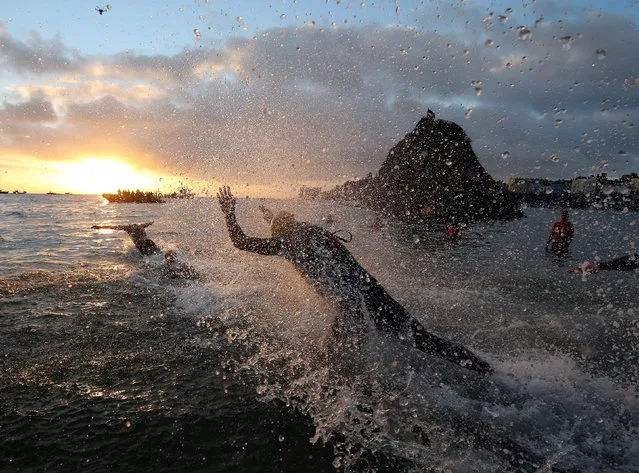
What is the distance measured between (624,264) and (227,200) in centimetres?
771

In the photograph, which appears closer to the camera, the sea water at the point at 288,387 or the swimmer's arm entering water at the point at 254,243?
the sea water at the point at 288,387

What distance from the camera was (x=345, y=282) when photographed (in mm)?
5465

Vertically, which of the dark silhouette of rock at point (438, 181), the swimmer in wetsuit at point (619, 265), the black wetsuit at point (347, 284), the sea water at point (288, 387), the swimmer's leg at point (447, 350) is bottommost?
the sea water at point (288, 387)

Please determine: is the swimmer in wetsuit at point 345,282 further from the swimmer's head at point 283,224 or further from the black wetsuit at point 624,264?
the black wetsuit at point 624,264

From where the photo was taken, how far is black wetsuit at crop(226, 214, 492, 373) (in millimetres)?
5137

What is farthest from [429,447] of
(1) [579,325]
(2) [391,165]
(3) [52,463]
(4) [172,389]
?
(2) [391,165]

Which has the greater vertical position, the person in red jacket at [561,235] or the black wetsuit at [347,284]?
the person in red jacket at [561,235]

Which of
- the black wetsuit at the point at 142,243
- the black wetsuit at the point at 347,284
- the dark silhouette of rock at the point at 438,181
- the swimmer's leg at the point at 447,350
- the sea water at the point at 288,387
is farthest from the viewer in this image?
the dark silhouette of rock at the point at 438,181

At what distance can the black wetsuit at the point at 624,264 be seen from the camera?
6086 mm

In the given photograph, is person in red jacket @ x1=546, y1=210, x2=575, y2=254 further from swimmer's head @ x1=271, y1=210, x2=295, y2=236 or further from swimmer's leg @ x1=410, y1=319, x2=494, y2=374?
swimmer's head @ x1=271, y1=210, x2=295, y2=236

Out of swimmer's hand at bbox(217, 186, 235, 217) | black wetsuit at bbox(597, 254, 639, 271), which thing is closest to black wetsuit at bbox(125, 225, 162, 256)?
swimmer's hand at bbox(217, 186, 235, 217)

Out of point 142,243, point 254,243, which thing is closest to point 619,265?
point 254,243

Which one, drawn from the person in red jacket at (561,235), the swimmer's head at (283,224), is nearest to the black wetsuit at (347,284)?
the swimmer's head at (283,224)

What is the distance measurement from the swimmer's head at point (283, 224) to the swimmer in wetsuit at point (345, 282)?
157 mm
